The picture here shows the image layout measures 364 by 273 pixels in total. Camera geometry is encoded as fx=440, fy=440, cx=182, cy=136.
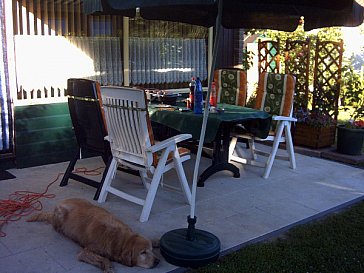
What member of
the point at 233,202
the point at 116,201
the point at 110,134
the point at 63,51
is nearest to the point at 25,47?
the point at 63,51

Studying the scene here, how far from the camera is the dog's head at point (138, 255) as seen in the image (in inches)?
110

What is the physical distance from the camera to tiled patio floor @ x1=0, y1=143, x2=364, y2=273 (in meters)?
2.98

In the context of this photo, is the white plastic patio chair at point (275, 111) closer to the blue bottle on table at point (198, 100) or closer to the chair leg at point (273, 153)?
the chair leg at point (273, 153)

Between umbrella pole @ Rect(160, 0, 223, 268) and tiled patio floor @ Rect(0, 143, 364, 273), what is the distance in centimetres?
9

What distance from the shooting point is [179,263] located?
2846 millimetres

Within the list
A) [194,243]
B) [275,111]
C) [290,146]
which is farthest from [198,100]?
[194,243]

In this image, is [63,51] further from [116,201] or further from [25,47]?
[116,201]

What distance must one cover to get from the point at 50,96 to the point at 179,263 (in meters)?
3.17

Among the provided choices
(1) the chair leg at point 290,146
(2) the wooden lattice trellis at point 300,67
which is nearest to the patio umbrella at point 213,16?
(1) the chair leg at point 290,146

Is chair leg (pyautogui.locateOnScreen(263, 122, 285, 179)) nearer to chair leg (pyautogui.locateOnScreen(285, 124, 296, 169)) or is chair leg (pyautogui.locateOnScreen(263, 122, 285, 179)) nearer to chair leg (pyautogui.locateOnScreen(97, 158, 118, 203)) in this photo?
chair leg (pyautogui.locateOnScreen(285, 124, 296, 169))

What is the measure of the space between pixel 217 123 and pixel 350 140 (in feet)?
8.12

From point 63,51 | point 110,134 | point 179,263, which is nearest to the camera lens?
point 179,263

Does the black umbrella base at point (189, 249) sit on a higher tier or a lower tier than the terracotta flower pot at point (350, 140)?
lower

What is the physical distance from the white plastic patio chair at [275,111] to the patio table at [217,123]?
28cm
